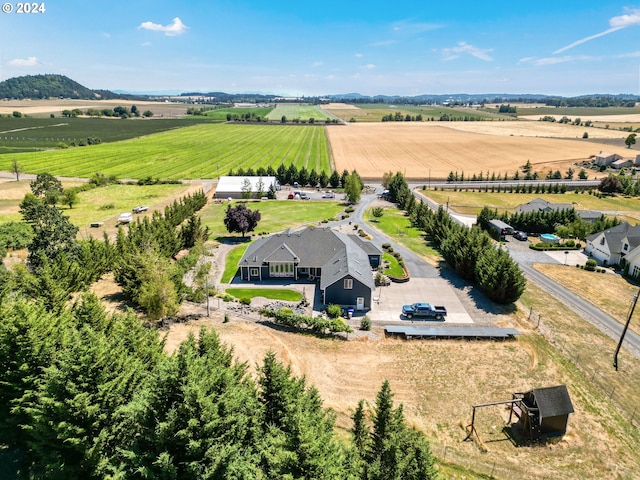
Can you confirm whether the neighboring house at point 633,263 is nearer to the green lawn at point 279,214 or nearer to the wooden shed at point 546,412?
the wooden shed at point 546,412

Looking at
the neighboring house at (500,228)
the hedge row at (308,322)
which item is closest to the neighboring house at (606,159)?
the neighboring house at (500,228)

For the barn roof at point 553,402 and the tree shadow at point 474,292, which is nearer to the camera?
the barn roof at point 553,402

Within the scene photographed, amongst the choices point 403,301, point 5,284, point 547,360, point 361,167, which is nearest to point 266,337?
point 403,301

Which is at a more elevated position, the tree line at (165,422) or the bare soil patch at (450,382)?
the tree line at (165,422)

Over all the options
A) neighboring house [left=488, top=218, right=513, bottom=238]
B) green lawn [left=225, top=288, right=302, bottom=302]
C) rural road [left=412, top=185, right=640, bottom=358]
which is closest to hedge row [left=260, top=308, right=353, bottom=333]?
green lawn [left=225, top=288, right=302, bottom=302]

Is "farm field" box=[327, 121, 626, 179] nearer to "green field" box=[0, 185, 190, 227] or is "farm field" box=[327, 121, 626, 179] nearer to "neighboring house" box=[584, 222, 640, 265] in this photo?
"green field" box=[0, 185, 190, 227]

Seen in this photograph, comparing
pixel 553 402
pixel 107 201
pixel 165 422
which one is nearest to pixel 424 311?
pixel 553 402
